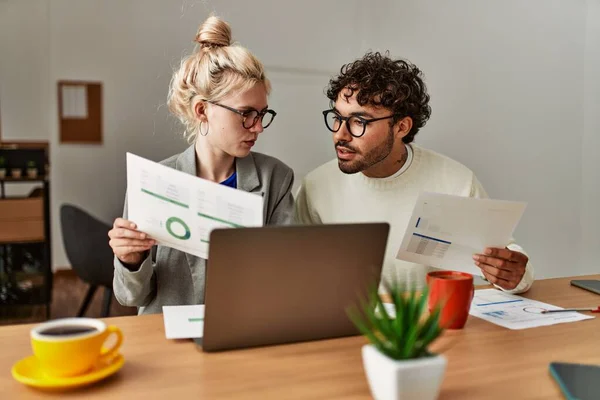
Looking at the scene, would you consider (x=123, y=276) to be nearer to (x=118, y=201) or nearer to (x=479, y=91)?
(x=479, y=91)

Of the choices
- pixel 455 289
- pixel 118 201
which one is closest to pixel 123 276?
pixel 455 289

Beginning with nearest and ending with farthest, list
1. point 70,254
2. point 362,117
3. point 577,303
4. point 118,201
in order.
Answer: point 577,303, point 362,117, point 70,254, point 118,201

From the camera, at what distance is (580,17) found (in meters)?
3.93

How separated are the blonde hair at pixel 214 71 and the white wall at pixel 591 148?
2756 millimetres

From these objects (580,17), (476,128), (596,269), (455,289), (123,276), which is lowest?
(596,269)

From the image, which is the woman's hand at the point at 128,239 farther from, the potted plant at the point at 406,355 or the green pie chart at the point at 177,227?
the potted plant at the point at 406,355

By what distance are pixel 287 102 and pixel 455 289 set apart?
104 inches

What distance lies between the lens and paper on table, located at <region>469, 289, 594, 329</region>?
1418 millimetres

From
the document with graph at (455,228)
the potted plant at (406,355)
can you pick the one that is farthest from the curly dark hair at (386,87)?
the potted plant at (406,355)

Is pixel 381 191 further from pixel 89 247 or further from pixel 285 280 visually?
pixel 89 247

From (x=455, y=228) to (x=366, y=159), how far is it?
56 centimetres

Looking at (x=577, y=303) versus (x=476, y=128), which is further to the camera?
(x=476, y=128)

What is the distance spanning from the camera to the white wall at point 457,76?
3.81 metres

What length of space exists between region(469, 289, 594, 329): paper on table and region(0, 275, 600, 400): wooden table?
45 millimetres
